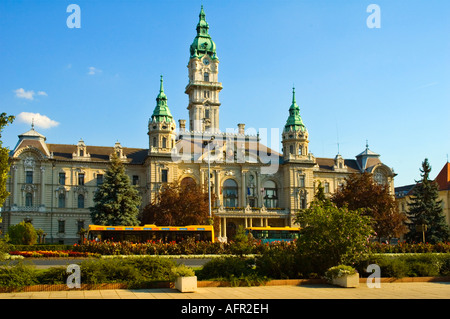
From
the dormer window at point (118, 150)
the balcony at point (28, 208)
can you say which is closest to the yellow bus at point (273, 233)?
the dormer window at point (118, 150)

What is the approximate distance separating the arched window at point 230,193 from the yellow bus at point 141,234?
33412mm

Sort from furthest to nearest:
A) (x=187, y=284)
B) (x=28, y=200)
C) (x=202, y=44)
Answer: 1. (x=202, y=44)
2. (x=28, y=200)
3. (x=187, y=284)

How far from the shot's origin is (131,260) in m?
22.4

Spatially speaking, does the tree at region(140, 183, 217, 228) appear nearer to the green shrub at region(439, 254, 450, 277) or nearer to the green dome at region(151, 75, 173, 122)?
the green dome at region(151, 75, 173, 122)

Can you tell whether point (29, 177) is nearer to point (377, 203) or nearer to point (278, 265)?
point (377, 203)

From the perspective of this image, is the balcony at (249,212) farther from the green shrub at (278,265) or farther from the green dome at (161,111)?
the green shrub at (278,265)

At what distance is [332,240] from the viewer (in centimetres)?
2353

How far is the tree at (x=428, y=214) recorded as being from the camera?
2400 inches

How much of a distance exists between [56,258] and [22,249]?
23.7 ft

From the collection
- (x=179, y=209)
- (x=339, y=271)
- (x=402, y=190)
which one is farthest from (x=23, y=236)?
(x=402, y=190)

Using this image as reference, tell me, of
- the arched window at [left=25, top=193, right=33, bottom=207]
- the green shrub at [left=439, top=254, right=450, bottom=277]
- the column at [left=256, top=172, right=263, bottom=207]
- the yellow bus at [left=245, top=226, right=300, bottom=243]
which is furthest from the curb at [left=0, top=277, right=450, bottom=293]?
the arched window at [left=25, top=193, right=33, bottom=207]

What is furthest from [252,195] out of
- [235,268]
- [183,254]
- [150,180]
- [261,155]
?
[235,268]

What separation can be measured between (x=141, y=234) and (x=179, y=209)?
17927 millimetres

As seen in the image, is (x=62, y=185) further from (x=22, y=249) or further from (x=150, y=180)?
(x=22, y=249)
